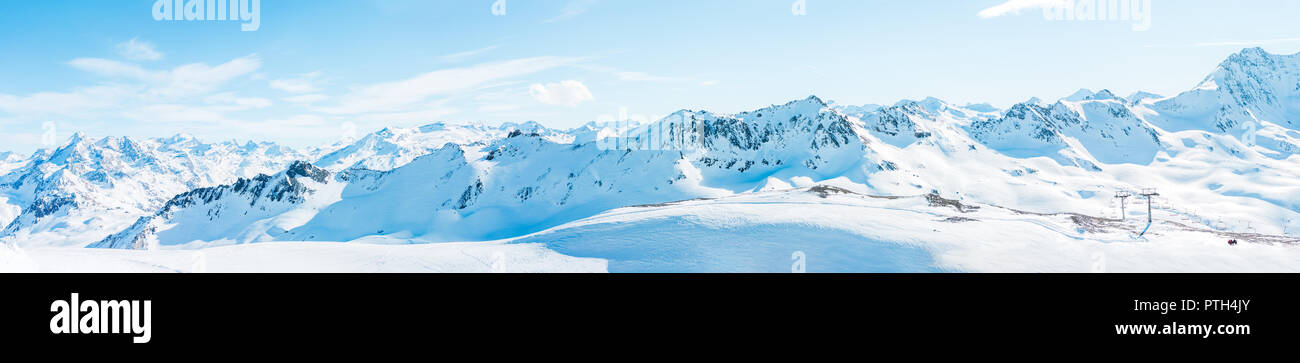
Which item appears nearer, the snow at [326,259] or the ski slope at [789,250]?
the snow at [326,259]

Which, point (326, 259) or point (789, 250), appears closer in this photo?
point (326, 259)

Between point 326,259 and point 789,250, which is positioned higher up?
point 326,259

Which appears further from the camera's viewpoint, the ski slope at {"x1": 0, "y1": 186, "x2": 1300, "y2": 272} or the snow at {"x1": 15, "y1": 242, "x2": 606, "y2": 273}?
the ski slope at {"x1": 0, "y1": 186, "x2": 1300, "y2": 272}
